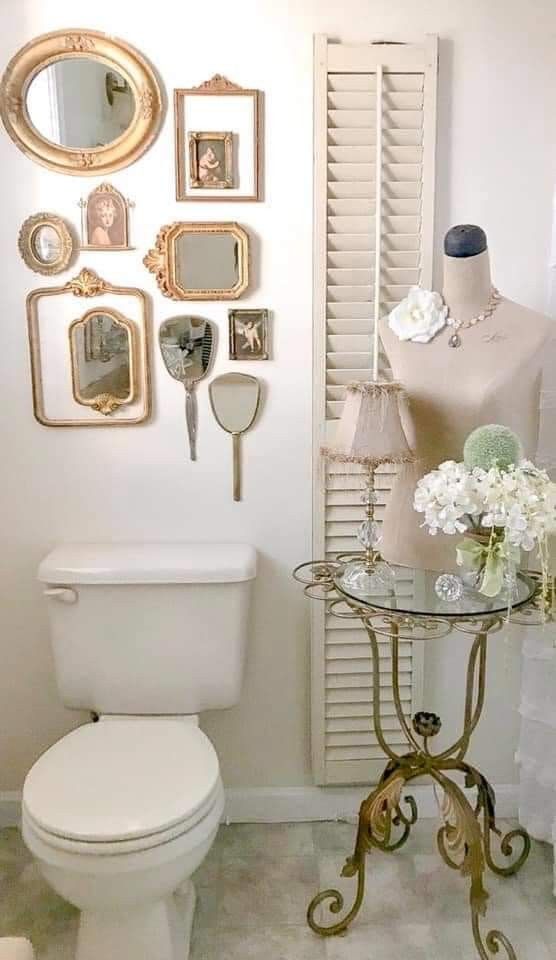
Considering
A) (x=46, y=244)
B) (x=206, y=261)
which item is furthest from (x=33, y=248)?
(x=206, y=261)

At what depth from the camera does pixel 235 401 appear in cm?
188

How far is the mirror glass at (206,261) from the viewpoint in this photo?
5.97ft

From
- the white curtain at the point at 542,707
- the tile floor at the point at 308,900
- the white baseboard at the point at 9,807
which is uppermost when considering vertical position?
the white curtain at the point at 542,707

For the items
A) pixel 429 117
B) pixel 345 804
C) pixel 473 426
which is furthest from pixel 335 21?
pixel 345 804

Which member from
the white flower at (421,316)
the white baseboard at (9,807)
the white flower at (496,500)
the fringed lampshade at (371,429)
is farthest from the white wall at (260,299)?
the white flower at (496,500)

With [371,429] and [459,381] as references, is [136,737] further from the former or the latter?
[459,381]

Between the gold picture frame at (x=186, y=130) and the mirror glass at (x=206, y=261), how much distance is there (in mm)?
85

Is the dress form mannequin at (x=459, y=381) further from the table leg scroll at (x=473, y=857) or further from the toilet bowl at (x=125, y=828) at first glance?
the toilet bowl at (x=125, y=828)

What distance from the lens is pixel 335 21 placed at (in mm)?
1756

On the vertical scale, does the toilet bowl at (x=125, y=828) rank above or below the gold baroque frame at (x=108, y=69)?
below

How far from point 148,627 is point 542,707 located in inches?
36.4

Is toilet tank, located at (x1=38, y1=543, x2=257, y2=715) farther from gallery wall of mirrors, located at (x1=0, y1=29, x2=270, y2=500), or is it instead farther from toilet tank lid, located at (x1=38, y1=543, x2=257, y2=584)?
gallery wall of mirrors, located at (x1=0, y1=29, x2=270, y2=500)

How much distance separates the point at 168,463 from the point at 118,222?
55 centimetres

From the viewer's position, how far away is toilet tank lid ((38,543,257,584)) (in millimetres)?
1771
